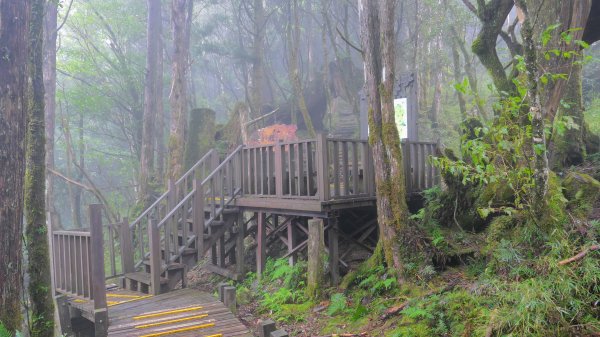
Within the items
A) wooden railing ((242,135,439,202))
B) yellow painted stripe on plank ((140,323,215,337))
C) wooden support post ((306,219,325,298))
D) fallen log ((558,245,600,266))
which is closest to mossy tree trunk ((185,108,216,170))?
wooden railing ((242,135,439,202))

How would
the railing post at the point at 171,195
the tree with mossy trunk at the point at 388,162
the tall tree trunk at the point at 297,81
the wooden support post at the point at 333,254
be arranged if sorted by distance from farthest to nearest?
the tall tree trunk at the point at 297,81 → the railing post at the point at 171,195 → the wooden support post at the point at 333,254 → the tree with mossy trunk at the point at 388,162

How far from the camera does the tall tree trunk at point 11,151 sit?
421cm

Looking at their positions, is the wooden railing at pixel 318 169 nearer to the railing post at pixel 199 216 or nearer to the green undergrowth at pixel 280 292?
the railing post at pixel 199 216

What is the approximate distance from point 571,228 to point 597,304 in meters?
1.12

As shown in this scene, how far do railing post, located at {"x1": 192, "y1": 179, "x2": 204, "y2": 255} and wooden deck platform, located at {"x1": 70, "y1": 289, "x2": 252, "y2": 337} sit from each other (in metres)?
1.24

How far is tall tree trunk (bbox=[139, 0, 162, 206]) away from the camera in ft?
53.8

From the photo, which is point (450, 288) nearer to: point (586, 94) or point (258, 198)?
point (258, 198)

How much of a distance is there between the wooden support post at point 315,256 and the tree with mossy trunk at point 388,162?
1024mm

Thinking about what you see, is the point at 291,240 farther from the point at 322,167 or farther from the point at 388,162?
the point at 388,162

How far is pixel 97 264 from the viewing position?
6.09 metres

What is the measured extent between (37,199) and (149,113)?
11.5 m

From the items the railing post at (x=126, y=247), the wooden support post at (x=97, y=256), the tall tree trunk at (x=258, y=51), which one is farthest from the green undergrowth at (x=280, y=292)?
the tall tree trunk at (x=258, y=51)

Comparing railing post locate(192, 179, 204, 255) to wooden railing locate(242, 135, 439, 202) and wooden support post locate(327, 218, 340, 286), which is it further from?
wooden support post locate(327, 218, 340, 286)

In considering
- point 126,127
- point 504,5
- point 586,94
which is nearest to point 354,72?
point 586,94
